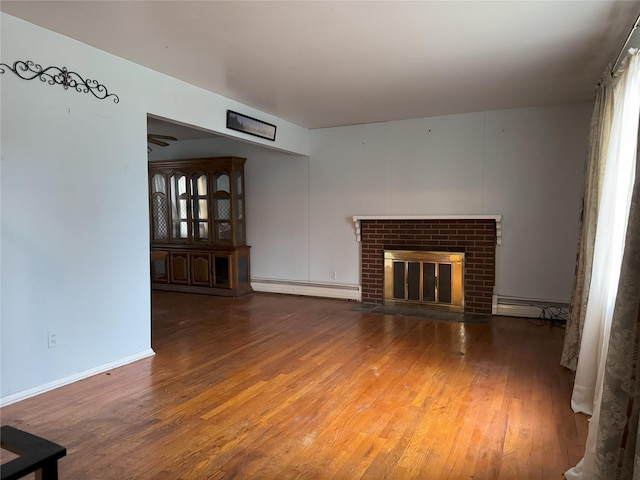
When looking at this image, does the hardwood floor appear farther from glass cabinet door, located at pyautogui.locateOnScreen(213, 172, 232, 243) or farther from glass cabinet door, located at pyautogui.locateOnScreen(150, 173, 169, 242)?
glass cabinet door, located at pyautogui.locateOnScreen(150, 173, 169, 242)

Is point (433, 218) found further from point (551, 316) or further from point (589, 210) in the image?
point (589, 210)

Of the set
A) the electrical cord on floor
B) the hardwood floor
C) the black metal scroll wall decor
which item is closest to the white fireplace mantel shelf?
the electrical cord on floor

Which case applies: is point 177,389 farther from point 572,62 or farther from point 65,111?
point 572,62

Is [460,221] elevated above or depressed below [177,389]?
above

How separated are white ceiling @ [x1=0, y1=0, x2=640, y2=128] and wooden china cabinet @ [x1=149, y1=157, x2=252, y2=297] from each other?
226cm

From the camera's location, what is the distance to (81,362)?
3207 millimetres

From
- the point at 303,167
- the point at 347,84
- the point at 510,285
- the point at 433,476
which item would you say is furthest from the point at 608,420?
the point at 303,167

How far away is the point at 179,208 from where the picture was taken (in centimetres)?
686

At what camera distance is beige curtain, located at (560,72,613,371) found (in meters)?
2.91

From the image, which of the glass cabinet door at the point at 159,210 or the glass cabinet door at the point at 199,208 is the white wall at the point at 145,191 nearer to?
→ the glass cabinet door at the point at 199,208

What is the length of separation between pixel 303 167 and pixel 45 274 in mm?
4019

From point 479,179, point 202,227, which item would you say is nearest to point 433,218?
point 479,179

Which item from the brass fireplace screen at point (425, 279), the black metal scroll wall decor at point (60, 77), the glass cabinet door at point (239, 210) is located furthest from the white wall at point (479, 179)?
the black metal scroll wall decor at point (60, 77)

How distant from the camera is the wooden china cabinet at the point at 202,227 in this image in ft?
21.3
